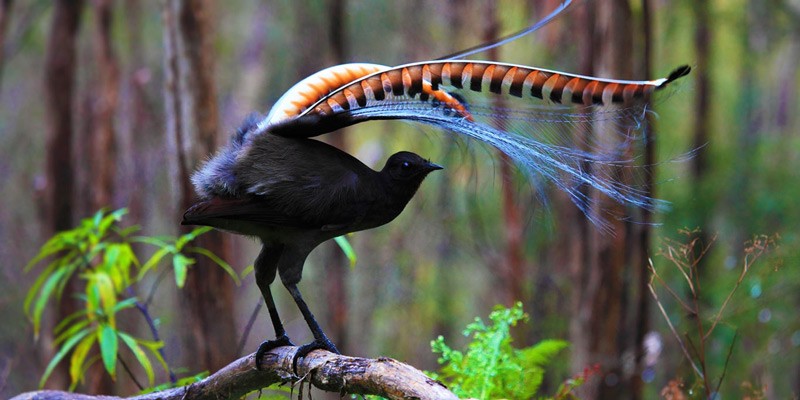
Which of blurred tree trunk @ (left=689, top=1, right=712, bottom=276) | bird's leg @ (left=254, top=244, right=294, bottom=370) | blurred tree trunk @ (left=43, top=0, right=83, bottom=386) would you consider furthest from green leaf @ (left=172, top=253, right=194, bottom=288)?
blurred tree trunk @ (left=689, top=1, right=712, bottom=276)

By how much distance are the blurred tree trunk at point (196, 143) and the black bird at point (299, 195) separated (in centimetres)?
225

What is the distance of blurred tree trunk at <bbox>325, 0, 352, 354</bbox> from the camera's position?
31.3 feet

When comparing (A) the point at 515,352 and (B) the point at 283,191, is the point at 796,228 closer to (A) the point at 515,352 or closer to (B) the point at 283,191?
(A) the point at 515,352

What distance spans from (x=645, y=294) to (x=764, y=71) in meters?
11.5

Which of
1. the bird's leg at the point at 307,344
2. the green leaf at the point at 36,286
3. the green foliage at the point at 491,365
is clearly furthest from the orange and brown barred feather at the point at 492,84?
the green leaf at the point at 36,286

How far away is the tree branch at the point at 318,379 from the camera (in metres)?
1.94

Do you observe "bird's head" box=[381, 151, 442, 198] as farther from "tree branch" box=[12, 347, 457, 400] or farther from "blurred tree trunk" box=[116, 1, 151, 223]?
"blurred tree trunk" box=[116, 1, 151, 223]

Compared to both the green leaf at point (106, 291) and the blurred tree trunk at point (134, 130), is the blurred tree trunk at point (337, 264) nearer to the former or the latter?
the blurred tree trunk at point (134, 130)

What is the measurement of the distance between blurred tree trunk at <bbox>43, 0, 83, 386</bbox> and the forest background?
0.06 feet

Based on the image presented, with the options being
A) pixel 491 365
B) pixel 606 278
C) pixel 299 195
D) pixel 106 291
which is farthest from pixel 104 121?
pixel 491 365

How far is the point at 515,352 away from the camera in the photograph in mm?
3057

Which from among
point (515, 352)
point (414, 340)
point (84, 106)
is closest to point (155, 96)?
point (84, 106)

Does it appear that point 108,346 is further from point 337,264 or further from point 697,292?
point 337,264

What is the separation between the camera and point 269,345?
2582 mm
